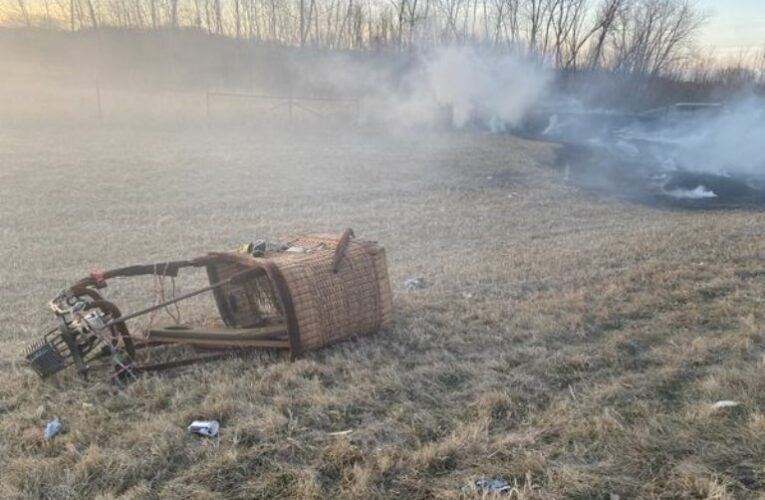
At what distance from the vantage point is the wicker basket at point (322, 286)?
4.12 meters

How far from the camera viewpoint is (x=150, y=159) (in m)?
17.5

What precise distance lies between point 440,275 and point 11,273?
601 centimetres

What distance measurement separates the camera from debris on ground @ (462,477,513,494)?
2593 millimetres

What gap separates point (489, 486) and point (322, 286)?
2.03 metres

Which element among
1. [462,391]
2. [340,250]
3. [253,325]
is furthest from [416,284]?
[462,391]

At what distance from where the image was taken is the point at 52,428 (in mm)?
3381

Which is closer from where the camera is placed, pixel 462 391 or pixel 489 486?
pixel 489 486

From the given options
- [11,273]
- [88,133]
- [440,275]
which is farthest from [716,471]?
[88,133]

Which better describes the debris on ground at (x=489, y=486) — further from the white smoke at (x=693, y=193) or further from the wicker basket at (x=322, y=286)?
the white smoke at (x=693, y=193)

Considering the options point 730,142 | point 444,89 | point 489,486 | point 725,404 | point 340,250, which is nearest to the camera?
point 489,486

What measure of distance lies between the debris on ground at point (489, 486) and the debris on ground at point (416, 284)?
409 centimetres

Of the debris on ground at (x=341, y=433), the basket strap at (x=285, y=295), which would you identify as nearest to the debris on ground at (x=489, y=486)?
the debris on ground at (x=341, y=433)

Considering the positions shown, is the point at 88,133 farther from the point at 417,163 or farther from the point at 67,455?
the point at 67,455

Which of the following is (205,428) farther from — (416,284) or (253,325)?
(416,284)
